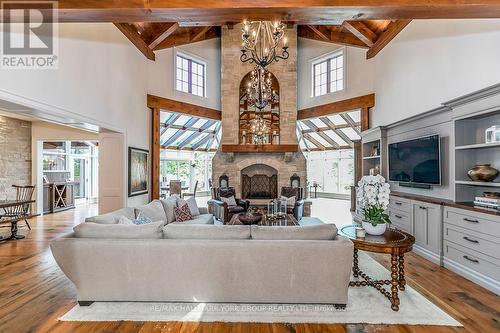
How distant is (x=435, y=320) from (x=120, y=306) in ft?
10.2

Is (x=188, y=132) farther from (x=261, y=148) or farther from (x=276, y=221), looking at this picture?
(x=276, y=221)

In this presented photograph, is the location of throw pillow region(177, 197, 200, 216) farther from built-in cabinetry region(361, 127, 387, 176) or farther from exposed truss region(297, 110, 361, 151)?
exposed truss region(297, 110, 361, 151)

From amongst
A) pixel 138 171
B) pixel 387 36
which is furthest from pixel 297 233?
pixel 387 36

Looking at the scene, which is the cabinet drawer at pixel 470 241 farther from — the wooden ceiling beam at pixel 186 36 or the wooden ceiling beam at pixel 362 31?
the wooden ceiling beam at pixel 186 36

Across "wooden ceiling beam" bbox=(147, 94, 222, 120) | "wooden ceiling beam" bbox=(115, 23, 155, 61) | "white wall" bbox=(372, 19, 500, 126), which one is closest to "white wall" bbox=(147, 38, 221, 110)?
"wooden ceiling beam" bbox=(147, 94, 222, 120)

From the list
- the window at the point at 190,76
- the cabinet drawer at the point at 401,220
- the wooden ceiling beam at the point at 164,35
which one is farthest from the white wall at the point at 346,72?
the wooden ceiling beam at the point at 164,35

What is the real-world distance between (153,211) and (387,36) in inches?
256

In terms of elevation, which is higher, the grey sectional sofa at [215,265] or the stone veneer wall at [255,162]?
the stone veneer wall at [255,162]

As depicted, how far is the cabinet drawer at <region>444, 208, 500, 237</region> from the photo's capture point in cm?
302

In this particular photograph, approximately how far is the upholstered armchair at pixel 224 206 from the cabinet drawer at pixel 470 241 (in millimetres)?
4242

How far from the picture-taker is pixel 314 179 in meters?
14.0

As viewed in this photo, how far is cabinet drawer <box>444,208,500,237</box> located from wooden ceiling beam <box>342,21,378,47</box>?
16.3 feet

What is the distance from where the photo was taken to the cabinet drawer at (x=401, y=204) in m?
4.66

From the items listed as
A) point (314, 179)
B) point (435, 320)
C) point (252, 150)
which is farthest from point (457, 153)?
point (314, 179)
